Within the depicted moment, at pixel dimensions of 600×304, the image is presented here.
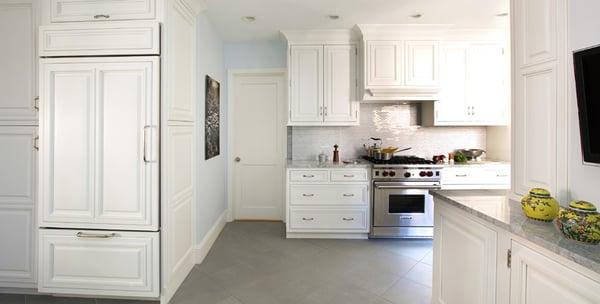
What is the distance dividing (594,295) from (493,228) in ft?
1.58

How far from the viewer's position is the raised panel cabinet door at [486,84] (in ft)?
11.7

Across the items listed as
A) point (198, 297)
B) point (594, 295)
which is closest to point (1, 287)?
point (198, 297)

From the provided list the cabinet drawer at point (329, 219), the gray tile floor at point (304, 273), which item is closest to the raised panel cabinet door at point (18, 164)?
the gray tile floor at point (304, 273)

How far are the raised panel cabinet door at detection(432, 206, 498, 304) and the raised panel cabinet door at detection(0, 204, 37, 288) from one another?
3017mm

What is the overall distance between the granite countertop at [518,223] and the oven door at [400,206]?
147cm

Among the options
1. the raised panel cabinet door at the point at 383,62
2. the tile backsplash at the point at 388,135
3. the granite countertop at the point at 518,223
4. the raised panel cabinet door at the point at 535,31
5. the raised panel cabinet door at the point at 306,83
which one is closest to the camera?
the granite countertop at the point at 518,223

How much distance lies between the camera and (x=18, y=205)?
2.20 meters

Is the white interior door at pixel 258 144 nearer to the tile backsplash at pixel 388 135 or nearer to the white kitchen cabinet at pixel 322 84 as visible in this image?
the tile backsplash at pixel 388 135

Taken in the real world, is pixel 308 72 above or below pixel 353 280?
above

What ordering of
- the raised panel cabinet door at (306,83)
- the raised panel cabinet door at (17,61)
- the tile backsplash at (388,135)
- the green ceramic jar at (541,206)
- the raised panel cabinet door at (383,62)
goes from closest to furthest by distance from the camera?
the green ceramic jar at (541,206), the raised panel cabinet door at (17,61), the raised panel cabinet door at (383,62), the raised panel cabinet door at (306,83), the tile backsplash at (388,135)

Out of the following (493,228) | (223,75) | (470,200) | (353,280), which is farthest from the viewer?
(223,75)

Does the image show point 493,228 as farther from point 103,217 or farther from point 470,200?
point 103,217

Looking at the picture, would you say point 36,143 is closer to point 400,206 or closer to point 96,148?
point 96,148

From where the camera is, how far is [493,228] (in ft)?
4.72
